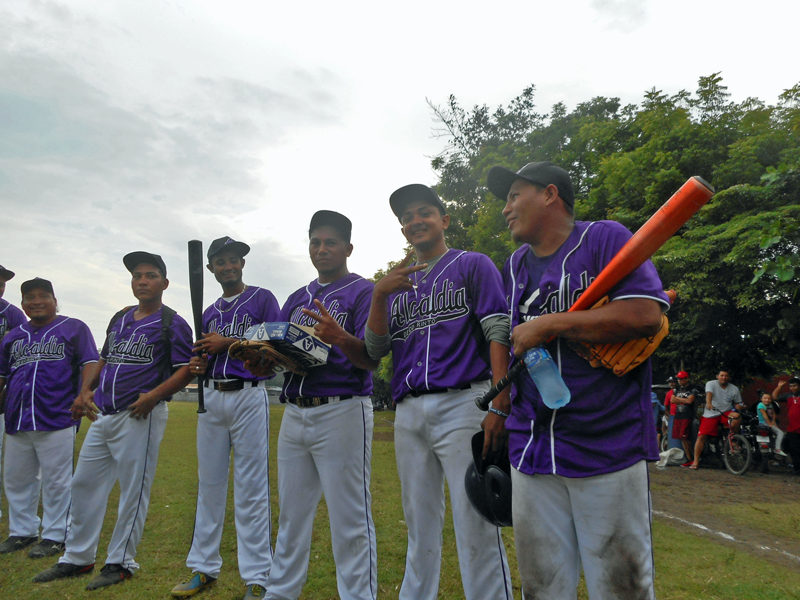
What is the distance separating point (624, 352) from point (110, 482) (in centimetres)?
437

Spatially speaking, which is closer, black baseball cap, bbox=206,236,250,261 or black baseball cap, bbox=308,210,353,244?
black baseball cap, bbox=308,210,353,244

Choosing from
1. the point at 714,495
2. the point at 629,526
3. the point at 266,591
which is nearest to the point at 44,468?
the point at 266,591

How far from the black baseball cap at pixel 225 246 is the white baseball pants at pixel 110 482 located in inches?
59.4

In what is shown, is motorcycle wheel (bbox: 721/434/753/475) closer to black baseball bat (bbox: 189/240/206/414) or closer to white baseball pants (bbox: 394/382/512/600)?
white baseball pants (bbox: 394/382/512/600)

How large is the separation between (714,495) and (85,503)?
8.69 meters

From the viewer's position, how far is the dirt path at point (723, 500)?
5715mm

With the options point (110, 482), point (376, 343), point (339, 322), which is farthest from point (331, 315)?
point (110, 482)

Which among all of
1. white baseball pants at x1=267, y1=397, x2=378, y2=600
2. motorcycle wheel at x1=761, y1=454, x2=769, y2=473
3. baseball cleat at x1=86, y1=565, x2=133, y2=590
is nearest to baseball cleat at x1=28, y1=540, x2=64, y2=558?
baseball cleat at x1=86, y1=565, x2=133, y2=590

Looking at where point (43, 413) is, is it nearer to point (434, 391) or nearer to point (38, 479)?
point (38, 479)

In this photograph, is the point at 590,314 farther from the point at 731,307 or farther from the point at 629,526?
the point at 731,307

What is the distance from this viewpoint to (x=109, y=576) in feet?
13.6

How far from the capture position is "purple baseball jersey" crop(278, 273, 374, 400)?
3.62 m

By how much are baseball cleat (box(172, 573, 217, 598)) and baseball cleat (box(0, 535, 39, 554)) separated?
221cm

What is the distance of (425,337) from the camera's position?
10.1ft
